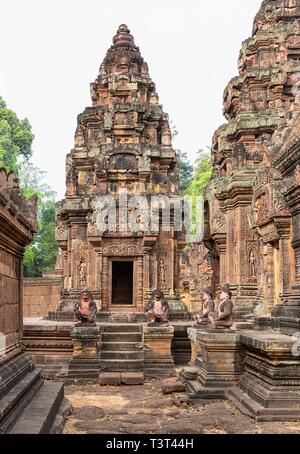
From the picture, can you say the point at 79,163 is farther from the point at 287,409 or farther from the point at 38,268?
the point at 38,268

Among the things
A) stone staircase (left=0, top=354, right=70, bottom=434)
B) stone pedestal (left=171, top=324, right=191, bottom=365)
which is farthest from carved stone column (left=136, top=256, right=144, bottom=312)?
stone staircase (left=0, top=354, right=70, bottom=434)

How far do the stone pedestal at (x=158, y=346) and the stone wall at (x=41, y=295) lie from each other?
55.4 feet

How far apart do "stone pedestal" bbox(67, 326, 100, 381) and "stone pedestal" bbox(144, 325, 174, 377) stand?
1.18 metres

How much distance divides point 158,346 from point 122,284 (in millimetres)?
8156

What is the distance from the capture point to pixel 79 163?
1870 centimetres

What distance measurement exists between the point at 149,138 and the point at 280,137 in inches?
342

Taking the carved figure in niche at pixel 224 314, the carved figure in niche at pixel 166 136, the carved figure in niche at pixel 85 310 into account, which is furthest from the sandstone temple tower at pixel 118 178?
the carved figure in niche at pixel 224 314

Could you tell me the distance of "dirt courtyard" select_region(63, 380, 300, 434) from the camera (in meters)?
6.87

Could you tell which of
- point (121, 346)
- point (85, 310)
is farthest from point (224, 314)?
point (121, 346)

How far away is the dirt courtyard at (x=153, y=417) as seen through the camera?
22.5ft

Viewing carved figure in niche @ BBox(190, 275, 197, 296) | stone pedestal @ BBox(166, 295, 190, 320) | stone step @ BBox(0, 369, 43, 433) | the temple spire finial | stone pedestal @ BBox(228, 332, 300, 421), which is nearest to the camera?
stone step @ BBox(0, 369, 43, 433)

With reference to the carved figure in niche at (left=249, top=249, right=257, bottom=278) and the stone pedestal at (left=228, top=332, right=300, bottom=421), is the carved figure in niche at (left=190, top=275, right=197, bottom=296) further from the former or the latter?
the stone pedestal at (left=228, top=332, right=300, bottom=421)

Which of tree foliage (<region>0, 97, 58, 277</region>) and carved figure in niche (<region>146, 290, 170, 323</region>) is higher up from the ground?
tree foliage (<region>0, 97, 58, 277</region>)
